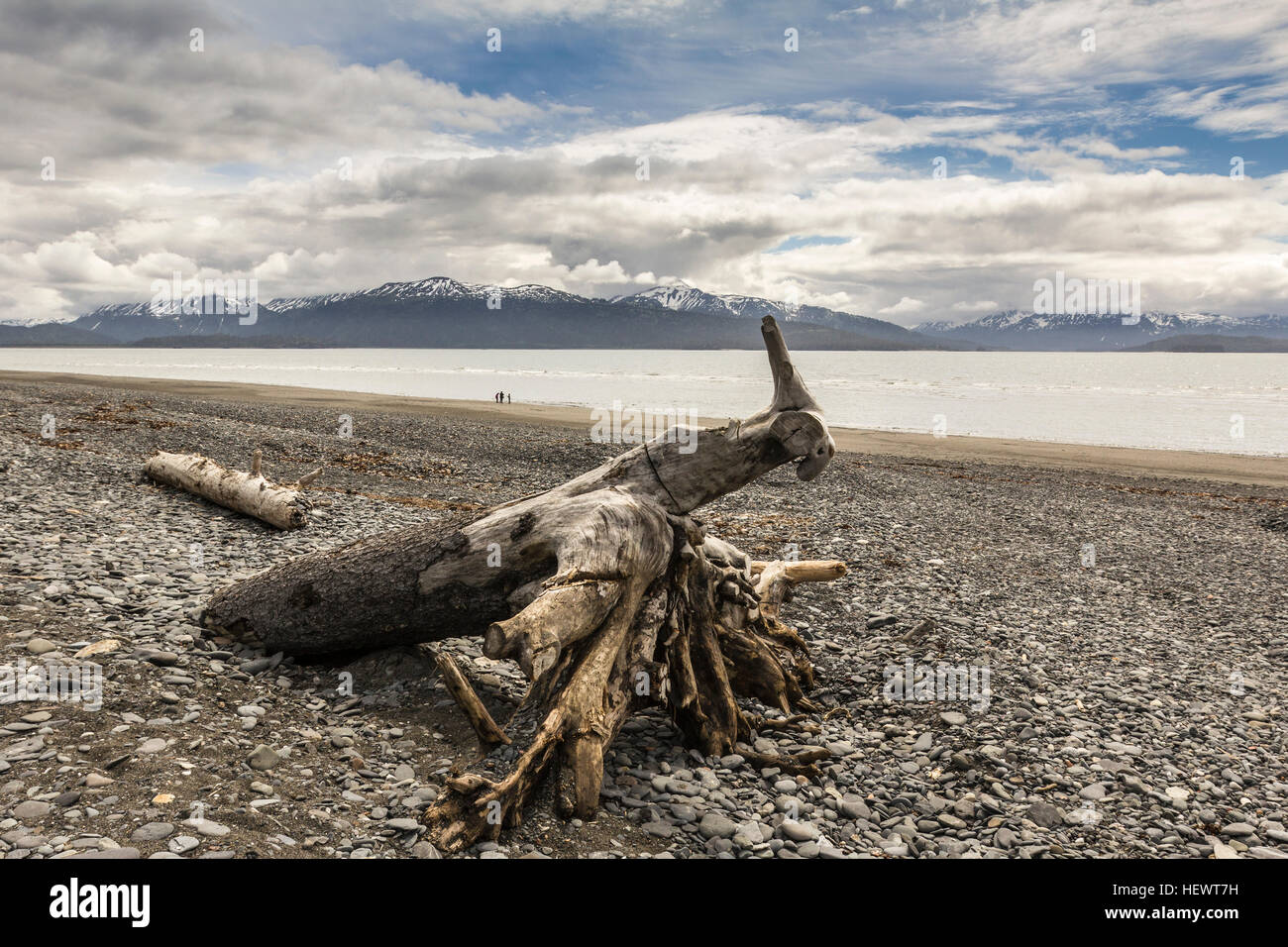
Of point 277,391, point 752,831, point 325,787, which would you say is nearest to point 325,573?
point 325,787

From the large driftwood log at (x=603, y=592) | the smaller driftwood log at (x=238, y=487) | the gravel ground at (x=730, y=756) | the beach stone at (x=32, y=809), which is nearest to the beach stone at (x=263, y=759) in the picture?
the gravel ground at (x=730, y=756)

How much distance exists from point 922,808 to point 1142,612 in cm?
855

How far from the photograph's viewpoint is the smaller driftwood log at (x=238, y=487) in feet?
46.3

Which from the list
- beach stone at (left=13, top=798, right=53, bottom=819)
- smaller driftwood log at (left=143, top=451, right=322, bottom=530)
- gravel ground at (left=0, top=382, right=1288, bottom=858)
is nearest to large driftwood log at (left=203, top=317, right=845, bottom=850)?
gravel ground at (left=0, top=382, right=1288, bottom=858)

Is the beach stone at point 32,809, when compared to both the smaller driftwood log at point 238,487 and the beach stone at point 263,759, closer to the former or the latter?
the beach stone at point 263,759

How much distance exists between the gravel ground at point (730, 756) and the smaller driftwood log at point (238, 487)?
1.10 ft

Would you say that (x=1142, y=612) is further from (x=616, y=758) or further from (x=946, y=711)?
(x=616, y=758)

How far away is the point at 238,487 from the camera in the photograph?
14633 mm

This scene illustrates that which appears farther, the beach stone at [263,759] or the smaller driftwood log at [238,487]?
the smaller driftwood log at [238,487]

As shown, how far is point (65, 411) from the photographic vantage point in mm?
29297

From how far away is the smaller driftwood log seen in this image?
14.1 meters

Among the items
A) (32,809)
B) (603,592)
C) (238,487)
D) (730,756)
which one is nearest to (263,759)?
(32,809)

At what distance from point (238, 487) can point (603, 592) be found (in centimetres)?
1057

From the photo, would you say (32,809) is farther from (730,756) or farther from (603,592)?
(730,756)
